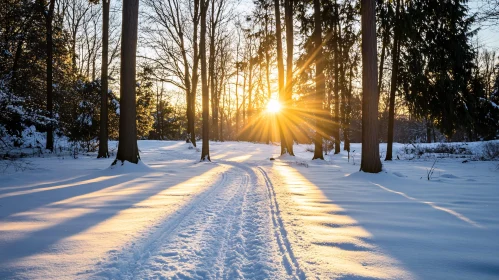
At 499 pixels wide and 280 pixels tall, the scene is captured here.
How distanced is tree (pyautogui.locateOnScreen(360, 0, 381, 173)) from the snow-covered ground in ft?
7.42

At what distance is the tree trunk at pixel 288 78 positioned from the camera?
13703 millimetres

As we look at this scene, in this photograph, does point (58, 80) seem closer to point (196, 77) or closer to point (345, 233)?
point (196, 77)

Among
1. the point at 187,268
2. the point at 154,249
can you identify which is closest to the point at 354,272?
the point at 187,268

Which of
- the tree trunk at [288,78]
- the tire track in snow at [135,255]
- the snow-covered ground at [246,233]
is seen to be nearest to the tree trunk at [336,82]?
the tree trunk at [288,78]

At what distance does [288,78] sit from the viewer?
14039 millimetres

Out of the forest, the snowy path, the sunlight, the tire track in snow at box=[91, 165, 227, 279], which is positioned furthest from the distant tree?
the sunlight

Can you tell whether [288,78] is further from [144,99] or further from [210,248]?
[144,99]

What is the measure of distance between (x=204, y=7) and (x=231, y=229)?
1203cm

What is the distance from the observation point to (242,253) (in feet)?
7.75

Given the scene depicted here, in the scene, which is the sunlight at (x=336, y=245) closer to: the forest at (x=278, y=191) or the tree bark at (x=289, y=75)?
the forest at (x=278, y=191)

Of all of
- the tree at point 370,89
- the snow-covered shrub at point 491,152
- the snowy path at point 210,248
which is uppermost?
the tree at point 370,89

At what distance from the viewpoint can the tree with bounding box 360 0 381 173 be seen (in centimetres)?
726

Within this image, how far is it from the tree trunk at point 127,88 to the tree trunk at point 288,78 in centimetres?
798

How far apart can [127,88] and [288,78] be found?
8500 mm
